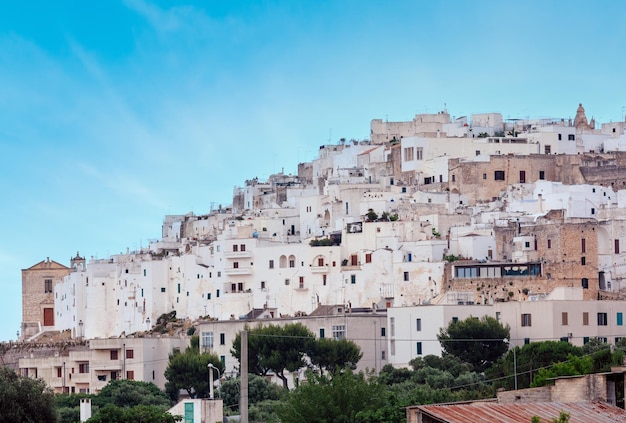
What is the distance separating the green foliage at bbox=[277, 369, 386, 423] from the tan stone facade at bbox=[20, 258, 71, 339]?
5998cm

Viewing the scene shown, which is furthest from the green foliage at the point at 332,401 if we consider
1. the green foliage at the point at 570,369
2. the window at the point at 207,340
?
the window at the point at 207,340

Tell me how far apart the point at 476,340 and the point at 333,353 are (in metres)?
6.31

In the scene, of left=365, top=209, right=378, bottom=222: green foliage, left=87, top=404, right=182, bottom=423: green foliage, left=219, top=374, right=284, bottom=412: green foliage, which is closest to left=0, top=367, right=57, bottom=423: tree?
left=87, top=404, right=182, bottom=423: green foliage

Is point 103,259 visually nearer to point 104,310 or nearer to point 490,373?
point 104,310

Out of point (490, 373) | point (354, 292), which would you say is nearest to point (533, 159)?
point (354, 292)

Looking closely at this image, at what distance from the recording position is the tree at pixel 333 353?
74.0 meters

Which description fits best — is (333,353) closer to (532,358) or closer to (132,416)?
(532,358)

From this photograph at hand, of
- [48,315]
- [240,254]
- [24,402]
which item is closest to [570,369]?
[24,402]

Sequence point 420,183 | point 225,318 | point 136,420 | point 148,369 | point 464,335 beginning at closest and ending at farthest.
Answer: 1. point 136,420
2. point 464,335
3. point 148,369
4. point 225,318
5. point 420,183

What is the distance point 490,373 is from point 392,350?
843cm

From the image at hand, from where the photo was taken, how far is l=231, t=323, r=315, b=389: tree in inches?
2943

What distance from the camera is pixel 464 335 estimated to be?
7331 cm

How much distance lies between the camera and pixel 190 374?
75.1 metres

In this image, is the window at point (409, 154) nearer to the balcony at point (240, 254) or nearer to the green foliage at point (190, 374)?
the balcony at point (240, 254)
